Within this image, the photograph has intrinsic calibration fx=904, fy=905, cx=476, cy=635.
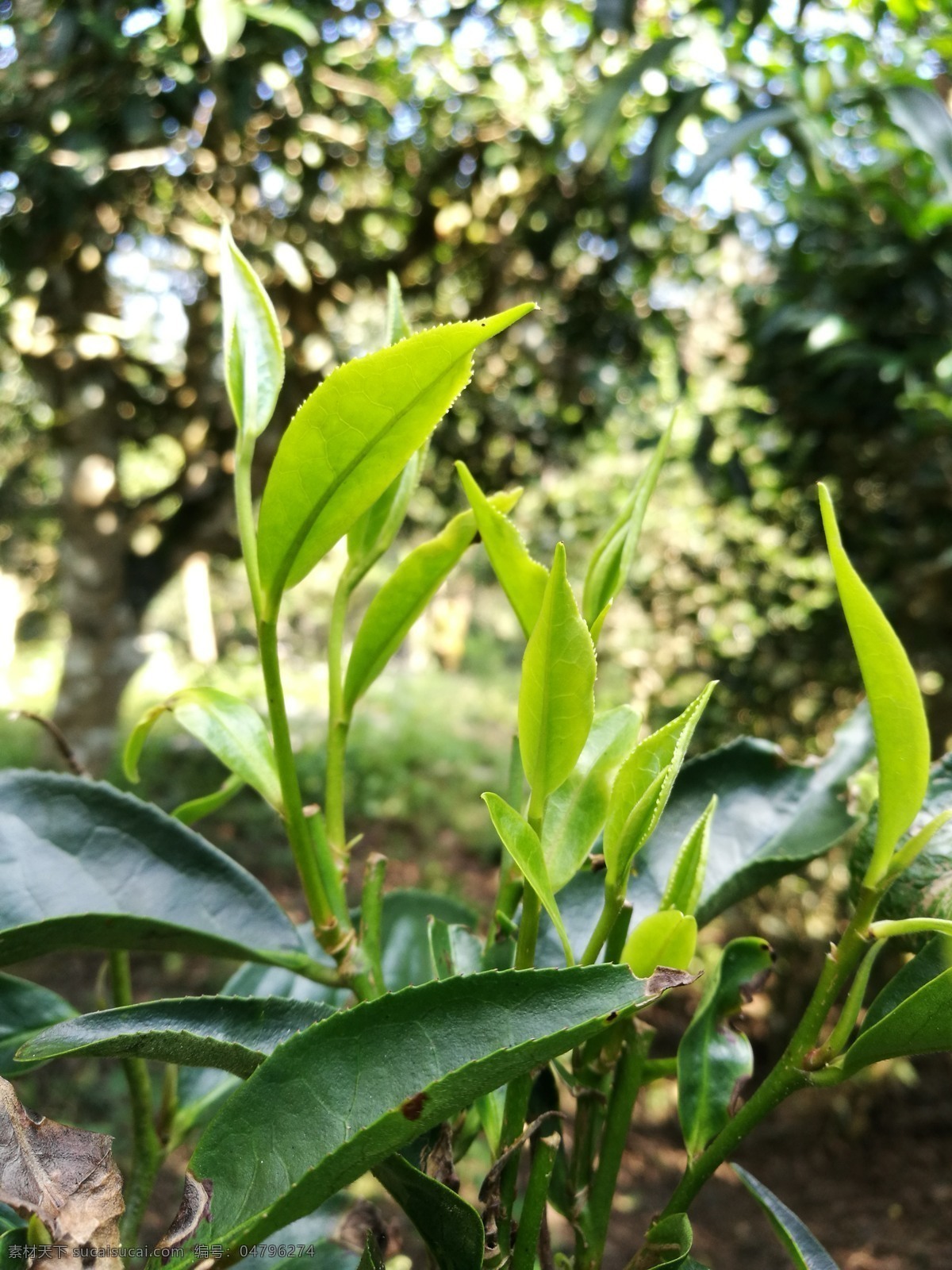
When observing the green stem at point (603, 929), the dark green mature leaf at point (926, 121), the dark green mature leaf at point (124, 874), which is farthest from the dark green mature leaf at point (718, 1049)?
the dark green mature leaf at point (926, 121)

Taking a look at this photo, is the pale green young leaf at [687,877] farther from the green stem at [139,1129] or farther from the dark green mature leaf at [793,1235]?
the green stem at [139,1129]

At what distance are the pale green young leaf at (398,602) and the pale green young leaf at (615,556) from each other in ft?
0.18

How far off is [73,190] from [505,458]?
1527 millimetres

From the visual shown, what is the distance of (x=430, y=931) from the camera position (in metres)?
0.45

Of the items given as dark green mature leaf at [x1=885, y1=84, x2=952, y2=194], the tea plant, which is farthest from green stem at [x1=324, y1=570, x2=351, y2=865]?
dark green mature leaf at [x1=885, y1=84, x2=952, y2=194]

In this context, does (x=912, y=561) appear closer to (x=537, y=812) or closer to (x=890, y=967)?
(x=890, y=967)

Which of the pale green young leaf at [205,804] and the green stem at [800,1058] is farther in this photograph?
the pale green young leaf at [205,804]

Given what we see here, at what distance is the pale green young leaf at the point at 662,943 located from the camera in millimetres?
378

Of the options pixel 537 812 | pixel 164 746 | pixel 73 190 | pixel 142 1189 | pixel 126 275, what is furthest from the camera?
pixel 164 746

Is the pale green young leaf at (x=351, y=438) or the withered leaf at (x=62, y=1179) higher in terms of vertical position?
the pale green young leaf at (x=351, y=438)

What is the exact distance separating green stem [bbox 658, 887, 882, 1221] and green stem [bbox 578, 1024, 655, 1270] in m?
0.03

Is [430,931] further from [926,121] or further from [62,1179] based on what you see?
[926,121]

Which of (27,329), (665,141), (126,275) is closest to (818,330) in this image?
(665,141)

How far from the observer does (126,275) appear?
3352mm
